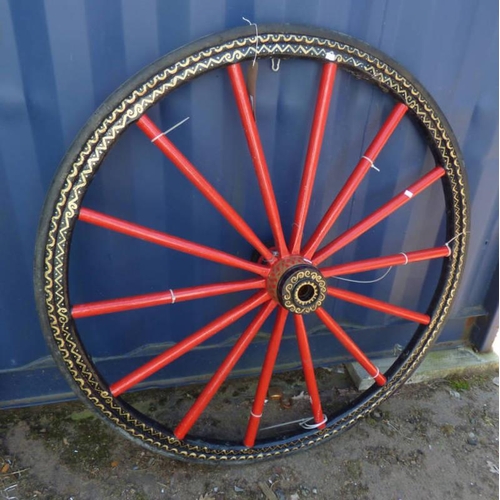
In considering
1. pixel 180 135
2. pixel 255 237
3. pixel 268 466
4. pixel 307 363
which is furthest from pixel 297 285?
pixel 268 466

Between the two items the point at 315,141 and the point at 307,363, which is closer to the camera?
the point at 315,141

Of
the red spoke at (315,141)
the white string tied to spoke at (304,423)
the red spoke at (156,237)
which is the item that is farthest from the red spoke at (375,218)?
the white string tied to spoke at (304,423)

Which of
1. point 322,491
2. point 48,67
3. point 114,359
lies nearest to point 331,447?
point 322,491

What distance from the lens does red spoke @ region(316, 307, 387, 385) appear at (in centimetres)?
171

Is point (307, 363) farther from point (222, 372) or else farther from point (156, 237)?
point (156, 237)

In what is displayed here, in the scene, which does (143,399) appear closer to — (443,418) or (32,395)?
(32,395)

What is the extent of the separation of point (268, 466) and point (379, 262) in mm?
856

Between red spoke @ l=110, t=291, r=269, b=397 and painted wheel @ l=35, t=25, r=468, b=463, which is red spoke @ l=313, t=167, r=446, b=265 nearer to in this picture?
painted wheel @ l=35, t=25, r=468, b=463

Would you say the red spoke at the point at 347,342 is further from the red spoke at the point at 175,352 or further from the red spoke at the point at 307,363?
the red spoke at the point at 175,352

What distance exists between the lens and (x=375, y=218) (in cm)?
168

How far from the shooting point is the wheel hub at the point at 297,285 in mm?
1492

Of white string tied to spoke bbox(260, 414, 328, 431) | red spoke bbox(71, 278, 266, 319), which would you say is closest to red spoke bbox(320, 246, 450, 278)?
red spoke bbox(71, 278, 266, 319)

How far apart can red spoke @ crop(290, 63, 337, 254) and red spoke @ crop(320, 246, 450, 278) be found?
0.15 m

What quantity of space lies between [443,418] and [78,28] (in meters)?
1.97
